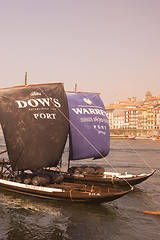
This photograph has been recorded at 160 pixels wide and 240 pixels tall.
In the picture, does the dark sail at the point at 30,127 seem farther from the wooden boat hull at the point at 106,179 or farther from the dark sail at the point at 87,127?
the dark sail at the point at 87,127

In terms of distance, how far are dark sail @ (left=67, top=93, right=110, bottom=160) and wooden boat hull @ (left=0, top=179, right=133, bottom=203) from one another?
25.4 ft

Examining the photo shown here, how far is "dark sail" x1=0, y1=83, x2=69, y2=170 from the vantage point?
28.6 meters

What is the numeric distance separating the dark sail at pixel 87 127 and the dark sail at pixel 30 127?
16.0 ft

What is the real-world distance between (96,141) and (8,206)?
14.9 m

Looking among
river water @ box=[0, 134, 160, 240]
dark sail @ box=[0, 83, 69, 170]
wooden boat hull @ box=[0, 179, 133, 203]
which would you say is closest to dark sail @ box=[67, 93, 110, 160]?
dark sail @ box=[0, 83, 69, 170]

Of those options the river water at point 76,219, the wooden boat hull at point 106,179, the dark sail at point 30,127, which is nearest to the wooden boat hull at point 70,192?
the river water at point 76,219

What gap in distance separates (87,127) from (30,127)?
947 centimetres

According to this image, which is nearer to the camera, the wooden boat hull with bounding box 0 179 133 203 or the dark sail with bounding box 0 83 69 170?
the wooden boat hull with bounding box 0 179 133 203

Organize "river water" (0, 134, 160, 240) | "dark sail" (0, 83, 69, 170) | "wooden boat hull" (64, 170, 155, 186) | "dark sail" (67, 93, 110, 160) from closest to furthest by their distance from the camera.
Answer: "river water" (0, 134, 160, 240)
"dark sail" (0, 83, 69, 170)
"wooden boat hull" (64, 170, 155, 186)
"dark sail" (67, 93, 110, 160)

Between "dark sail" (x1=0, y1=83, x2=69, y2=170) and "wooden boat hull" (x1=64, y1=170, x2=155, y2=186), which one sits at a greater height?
"dark sail" (x1=0, y1=83, x2=69, y2=170)

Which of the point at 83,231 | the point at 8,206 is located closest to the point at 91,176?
the point at 8,206

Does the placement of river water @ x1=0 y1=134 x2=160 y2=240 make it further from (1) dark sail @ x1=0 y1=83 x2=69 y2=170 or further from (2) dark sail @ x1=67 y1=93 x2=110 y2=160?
(2) dark sail @ x1=67 y1=93 x2=110 y2=160

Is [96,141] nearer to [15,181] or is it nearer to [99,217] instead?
[15,181]

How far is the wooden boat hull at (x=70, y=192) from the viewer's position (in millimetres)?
24141
